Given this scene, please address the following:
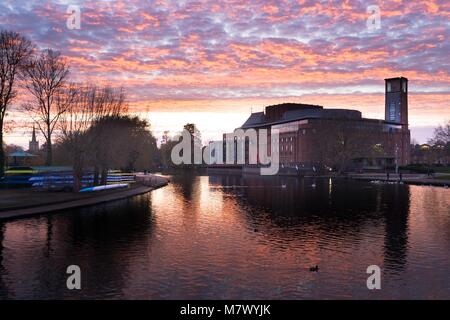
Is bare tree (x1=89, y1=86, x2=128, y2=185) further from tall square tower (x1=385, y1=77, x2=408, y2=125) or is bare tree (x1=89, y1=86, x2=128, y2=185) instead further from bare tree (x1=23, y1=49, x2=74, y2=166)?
tall square tower (x1=385, y1=77, x2=408, y2=125)

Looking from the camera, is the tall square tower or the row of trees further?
the tall square tower

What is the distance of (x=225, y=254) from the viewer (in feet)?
50.8

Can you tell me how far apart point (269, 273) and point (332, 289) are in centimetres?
221

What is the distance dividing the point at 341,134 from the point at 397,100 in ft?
247

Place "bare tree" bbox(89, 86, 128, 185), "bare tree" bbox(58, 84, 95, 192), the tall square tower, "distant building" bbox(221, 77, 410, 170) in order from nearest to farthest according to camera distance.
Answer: "bare tree" bbox(58, 84, 95, 192) → "bare tree" bbox(89, 86, 128, 185) → "distant building" bbox(221, 77, 410, 170) → the tall square tower

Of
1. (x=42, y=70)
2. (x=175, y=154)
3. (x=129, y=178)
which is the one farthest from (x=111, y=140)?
(x=175, y=154)

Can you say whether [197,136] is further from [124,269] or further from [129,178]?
[124,269]

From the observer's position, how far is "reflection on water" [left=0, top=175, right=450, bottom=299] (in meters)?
11.2

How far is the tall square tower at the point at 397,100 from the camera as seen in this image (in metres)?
166

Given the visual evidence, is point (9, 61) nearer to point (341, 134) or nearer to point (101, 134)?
point (101, 134)

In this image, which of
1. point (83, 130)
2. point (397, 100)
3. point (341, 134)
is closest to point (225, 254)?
point (83, 130)

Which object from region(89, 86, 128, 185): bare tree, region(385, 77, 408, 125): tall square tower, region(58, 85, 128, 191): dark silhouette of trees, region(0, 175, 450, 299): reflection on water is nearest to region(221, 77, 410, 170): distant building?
region(385, 77, 408, 125): tall square tower

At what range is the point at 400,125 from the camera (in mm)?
162875

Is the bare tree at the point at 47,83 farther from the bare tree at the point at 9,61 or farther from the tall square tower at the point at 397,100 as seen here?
the tall square tower at the point at 397,100
